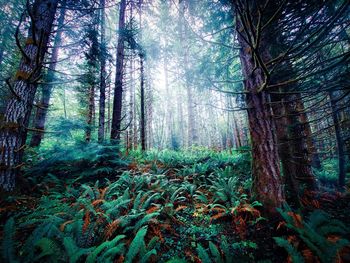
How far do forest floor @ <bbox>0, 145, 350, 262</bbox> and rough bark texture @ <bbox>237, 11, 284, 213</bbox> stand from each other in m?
0.27

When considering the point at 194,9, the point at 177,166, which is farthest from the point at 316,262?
the point at 194,9

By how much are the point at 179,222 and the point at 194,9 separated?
5.71 meters

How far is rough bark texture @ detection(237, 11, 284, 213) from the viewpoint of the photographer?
3.07 m

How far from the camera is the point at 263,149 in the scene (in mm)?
3137

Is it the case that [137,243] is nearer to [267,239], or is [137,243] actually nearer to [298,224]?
[267,239]

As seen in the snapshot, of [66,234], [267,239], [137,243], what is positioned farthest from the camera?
[267,239]

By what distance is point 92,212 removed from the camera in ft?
10.7

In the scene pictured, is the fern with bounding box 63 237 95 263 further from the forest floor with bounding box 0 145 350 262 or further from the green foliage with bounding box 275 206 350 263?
the green foliage with bounding box 275 206 350 263

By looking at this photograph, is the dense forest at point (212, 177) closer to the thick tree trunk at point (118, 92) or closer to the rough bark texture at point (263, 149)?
the rough bark texture at point (263, 149)

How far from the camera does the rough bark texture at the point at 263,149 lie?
10.1 feet

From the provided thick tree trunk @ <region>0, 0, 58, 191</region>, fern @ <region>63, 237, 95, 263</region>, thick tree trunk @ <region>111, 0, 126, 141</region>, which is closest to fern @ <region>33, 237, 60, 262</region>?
fern @ <region>63, 237, 95, 263</region>

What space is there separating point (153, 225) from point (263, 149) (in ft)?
8.99

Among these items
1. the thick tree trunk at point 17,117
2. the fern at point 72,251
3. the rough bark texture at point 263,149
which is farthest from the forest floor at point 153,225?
the thick tree trunk at point 17,117

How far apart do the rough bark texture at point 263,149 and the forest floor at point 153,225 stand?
27 centimetres
